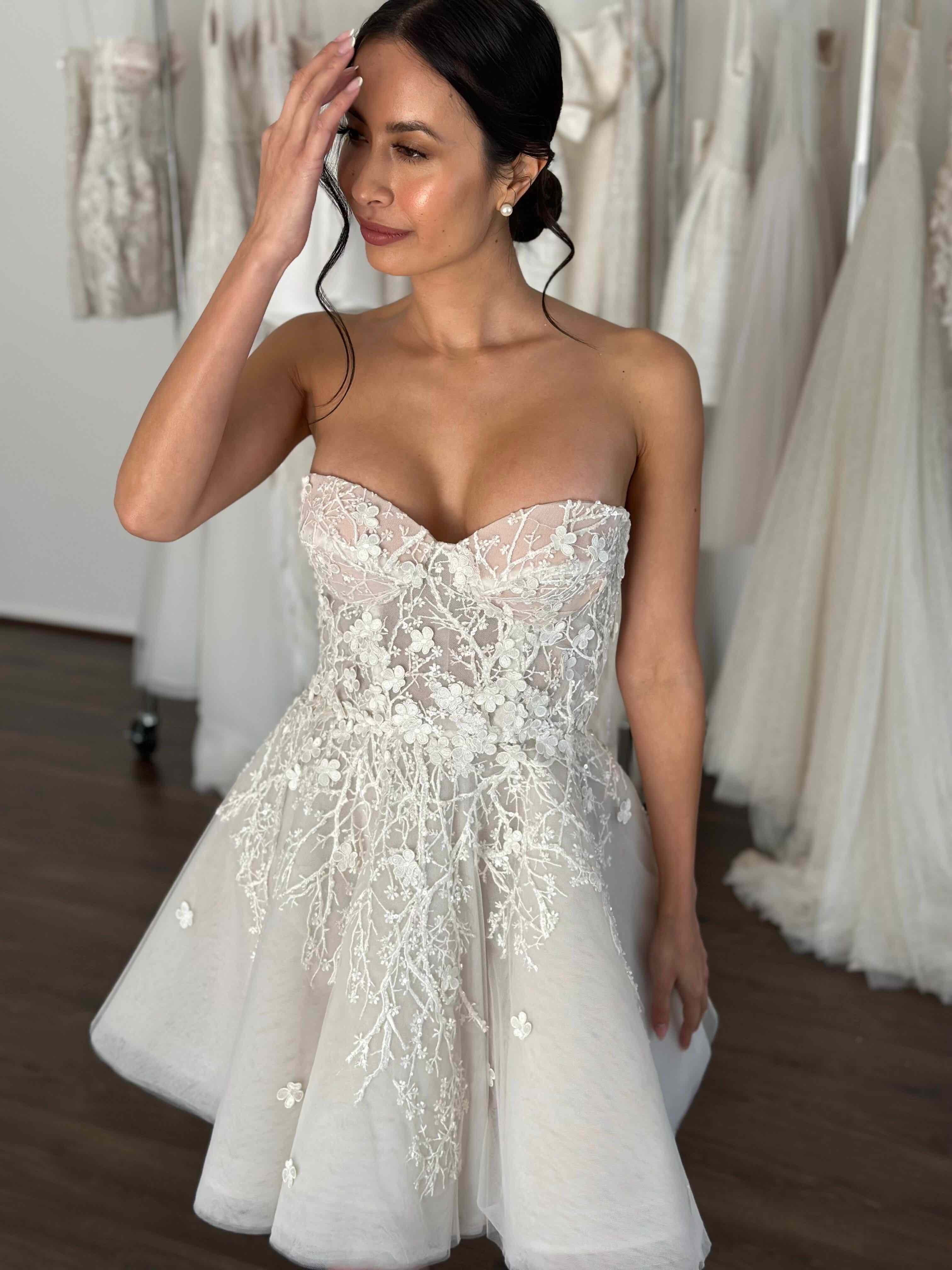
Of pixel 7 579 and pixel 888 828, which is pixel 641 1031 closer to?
pixel 888 828

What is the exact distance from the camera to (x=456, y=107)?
1249 mm

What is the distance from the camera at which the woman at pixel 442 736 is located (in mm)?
1256

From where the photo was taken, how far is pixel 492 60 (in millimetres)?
1249

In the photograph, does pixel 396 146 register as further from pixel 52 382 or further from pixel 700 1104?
pixel 52 382

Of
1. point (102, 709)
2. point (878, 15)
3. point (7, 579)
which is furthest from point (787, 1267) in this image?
point (7, 579)

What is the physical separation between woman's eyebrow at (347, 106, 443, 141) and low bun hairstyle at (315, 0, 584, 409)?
0.15 feet

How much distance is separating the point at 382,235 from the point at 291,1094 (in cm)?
92

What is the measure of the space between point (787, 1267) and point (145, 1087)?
1.01 metres

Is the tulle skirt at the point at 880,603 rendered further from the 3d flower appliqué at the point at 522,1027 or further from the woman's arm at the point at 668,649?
the 3d flower appliqué at the point at 522,1027

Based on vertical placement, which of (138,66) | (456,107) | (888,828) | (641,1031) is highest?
(138,66)

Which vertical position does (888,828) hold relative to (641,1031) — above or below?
below
